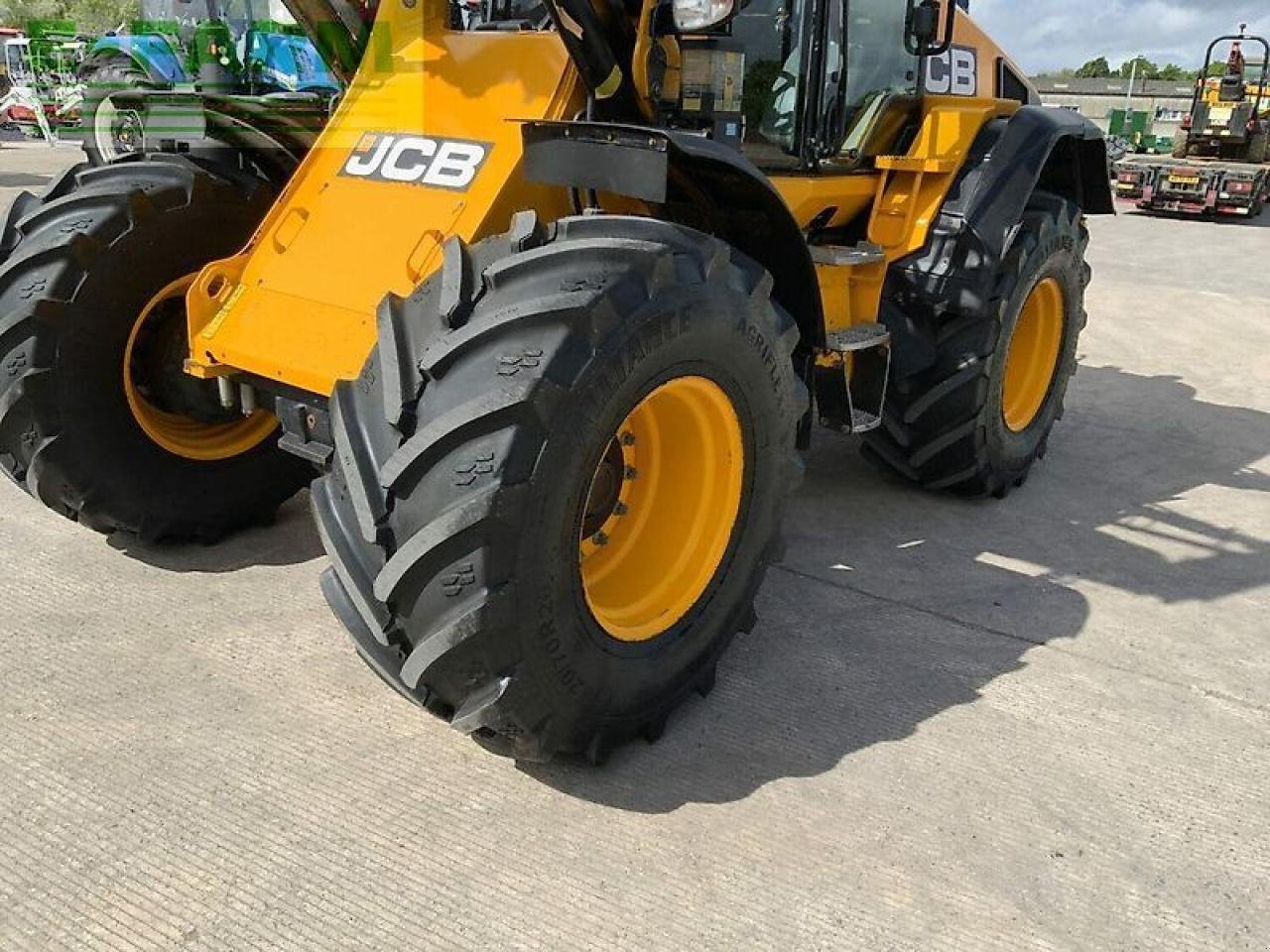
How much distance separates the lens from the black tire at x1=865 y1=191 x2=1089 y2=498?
434 centimetres

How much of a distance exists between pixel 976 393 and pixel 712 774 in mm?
2271

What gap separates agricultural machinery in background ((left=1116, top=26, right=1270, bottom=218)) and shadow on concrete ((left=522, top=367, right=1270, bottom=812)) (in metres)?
12.4

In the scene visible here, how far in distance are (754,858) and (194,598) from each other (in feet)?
6.79

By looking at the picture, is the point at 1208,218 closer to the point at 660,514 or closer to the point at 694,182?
the point at 694,182

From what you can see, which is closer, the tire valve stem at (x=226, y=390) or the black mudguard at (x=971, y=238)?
the tire valve stem at (x=226, y=390)

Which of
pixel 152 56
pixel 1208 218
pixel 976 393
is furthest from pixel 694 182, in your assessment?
pixel 152 56

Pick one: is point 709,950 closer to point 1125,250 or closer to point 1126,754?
point 1126,754

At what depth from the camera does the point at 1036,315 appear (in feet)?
16.7

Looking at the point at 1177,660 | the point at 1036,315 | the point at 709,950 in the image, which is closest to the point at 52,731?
the point at 709,950

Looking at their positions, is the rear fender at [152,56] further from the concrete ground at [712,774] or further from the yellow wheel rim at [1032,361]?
the yellow wheel rim at [1032,361]

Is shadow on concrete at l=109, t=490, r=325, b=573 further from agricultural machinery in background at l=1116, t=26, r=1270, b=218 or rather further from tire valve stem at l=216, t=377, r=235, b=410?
agricultural machinery in background at l=1116, t=26, r=1270, b=218

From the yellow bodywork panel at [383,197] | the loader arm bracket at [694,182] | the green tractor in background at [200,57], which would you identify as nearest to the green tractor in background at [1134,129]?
the green tractor in background at [200,57]

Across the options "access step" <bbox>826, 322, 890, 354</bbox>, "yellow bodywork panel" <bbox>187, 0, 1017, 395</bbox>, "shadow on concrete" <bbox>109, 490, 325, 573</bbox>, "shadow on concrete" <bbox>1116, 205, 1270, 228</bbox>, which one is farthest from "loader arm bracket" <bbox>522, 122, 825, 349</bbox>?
"shadow on concrete" <bbox>1116, 205, 1270, 228</bbox>

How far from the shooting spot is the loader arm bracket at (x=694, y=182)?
2.64 meters
